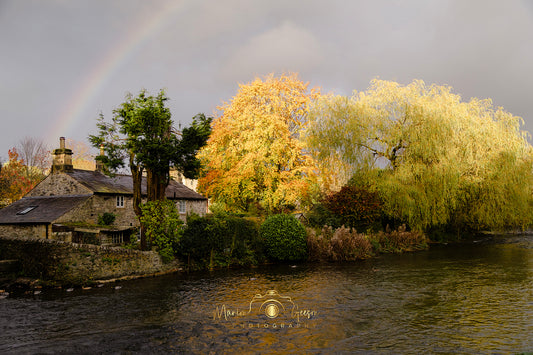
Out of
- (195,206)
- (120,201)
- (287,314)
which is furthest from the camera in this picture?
(195,206)

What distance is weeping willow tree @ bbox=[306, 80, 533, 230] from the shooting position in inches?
1172

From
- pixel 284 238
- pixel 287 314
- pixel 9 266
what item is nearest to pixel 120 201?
pixel 9 266

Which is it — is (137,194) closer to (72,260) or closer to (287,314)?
(72,260)

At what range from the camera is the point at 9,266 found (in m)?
19.9

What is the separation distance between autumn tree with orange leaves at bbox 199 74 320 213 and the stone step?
17894 millimetres

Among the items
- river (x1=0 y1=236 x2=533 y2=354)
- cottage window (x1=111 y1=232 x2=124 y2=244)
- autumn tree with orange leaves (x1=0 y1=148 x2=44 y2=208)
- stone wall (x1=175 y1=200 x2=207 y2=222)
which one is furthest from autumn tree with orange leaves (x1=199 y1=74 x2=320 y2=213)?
autumn tree with orange leaves (x1=0 y1=148 x2=44 y2=208)

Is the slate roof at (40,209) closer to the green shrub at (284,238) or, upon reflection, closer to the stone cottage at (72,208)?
the stone cottage at (72,208)

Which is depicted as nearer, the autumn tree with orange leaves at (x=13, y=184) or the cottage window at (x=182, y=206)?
the cottage window at (x=182, y=206)

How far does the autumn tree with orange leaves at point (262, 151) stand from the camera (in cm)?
3306

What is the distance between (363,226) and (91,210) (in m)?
21.4

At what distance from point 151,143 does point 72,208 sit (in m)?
9.20

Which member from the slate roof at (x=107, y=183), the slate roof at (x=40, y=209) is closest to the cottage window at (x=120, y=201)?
the slate roof at (x=107, y=183)

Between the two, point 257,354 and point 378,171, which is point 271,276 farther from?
point 378,171

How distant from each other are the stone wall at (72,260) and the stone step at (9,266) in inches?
11.0
